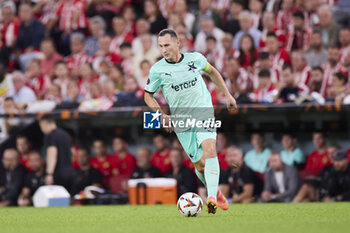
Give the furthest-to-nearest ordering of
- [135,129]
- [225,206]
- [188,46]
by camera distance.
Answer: [188,46], [135,129], [225,206]

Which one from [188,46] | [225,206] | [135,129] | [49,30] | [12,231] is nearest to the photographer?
[12,231]

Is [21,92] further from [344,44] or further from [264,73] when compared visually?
[344,44]

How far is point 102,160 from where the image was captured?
13281 millimetres

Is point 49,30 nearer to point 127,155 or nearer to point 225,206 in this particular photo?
point 127,155

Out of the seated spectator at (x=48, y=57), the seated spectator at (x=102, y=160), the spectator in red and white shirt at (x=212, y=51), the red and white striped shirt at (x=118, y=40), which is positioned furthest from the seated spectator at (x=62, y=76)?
the spectator in red and white shirt at (x=212, y=51)

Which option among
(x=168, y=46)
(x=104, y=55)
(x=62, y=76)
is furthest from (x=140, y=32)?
(x=168, y=46)

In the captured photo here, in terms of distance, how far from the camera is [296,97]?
11898 mm

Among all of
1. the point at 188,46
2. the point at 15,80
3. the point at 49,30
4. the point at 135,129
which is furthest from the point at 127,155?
the point at 49,30

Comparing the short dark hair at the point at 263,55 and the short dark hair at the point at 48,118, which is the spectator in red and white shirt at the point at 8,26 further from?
the short dark hair at the point at 263,55

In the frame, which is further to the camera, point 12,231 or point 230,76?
point 230,76

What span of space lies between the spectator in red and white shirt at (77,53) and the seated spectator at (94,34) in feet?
0.74

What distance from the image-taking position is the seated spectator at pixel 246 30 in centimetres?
1423

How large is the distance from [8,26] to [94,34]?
278 centimetres

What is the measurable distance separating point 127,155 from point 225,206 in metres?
5.00
